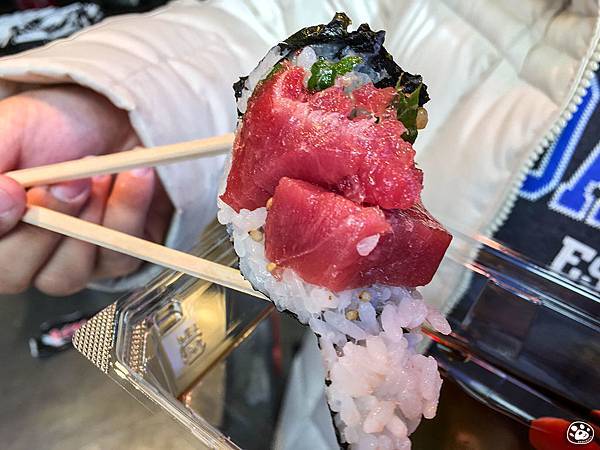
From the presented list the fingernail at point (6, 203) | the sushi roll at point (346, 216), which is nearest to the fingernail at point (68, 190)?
the fingernail at point (6, 203)

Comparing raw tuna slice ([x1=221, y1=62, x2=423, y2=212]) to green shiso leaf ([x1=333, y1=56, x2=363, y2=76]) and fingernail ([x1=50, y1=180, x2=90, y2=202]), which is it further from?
fingernail ([x1=50, y1=180, x2=90, y2=202])

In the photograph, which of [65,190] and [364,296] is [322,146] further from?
[65,190]

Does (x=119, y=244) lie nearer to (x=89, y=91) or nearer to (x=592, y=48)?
(x=89, y=91)

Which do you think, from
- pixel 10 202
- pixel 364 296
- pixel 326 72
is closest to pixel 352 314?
pixel 364 296

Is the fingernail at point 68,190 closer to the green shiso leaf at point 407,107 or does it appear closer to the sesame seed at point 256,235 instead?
the sesame seed at point 256,235

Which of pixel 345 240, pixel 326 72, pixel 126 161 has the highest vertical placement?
pixel 326 72

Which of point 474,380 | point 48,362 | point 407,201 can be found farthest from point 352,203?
point 48,362
